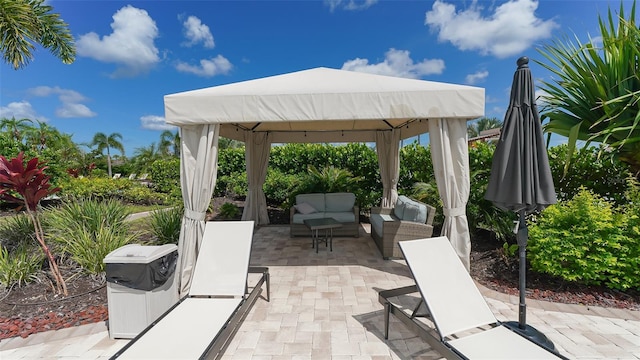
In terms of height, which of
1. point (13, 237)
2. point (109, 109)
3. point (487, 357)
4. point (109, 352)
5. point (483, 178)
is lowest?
point (109, 352)

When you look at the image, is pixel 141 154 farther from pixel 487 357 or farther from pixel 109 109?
pixel 487 357

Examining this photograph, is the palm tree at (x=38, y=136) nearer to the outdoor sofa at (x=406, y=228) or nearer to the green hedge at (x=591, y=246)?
the outdoor sofa at (x=406, y=228)

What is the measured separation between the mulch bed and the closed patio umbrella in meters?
1.65

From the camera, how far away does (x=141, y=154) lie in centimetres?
2236

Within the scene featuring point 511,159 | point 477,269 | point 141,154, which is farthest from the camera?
point 141,154

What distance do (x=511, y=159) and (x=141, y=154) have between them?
1012 inches

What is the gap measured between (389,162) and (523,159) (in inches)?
205

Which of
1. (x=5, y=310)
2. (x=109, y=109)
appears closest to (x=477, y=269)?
(x=5, y=310)

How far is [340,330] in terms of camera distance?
9.93ft

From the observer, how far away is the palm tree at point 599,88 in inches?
147

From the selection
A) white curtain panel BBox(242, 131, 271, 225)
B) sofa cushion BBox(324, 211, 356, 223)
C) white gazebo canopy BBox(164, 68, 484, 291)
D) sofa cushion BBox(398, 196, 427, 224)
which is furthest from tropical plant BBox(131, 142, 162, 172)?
sofa cushion BBox(398, 196, 427, 224)

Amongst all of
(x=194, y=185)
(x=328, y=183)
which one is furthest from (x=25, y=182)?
(x=328, y=183)

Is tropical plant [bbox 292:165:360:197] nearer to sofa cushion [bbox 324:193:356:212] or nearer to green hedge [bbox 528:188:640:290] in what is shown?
sofa cushion [bbox 324:193:356:212]

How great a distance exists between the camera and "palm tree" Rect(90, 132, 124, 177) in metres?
25.3
